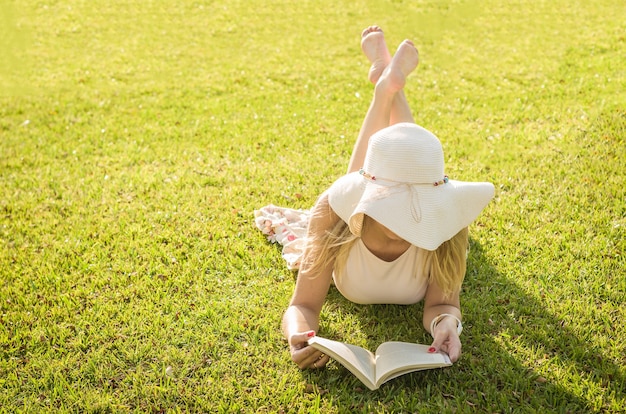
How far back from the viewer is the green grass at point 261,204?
140 inches

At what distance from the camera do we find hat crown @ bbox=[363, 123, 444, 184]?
10.5 feet

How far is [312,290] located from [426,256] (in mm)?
683

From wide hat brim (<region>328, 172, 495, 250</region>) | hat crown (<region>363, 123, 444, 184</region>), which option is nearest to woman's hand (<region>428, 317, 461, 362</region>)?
wide hat brim (<region>328, 172, 495, 250</region>)

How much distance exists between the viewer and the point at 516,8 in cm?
1074

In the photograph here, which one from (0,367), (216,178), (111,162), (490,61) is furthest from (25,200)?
(490,61)

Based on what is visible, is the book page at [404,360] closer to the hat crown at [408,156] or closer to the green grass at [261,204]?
the green grass at [261,204]

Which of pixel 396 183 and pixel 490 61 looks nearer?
pixel 396 183

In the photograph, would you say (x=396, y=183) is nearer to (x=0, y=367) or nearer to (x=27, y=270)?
(x=0, y=367)

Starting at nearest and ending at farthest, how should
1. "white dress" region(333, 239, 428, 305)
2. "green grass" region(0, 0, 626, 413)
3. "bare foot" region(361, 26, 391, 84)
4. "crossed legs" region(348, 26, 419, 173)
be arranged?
"green grass" region(0, 0, 626, 413)
"white dress" region(333, 239, 428, 305)
"crossed legs" region(348, 26, 419, 173)
"bare foot" region(361, 26, 391, 84)

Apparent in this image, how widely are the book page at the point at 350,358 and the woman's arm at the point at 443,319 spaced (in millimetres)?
352

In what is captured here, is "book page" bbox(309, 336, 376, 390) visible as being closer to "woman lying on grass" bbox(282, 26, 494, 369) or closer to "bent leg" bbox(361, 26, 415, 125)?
"woman lying on grass" bbox(282, 26, 494, 369)

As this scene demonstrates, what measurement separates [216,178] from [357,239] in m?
2.44

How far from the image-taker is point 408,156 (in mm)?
3209

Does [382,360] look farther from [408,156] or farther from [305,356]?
[408,156]
